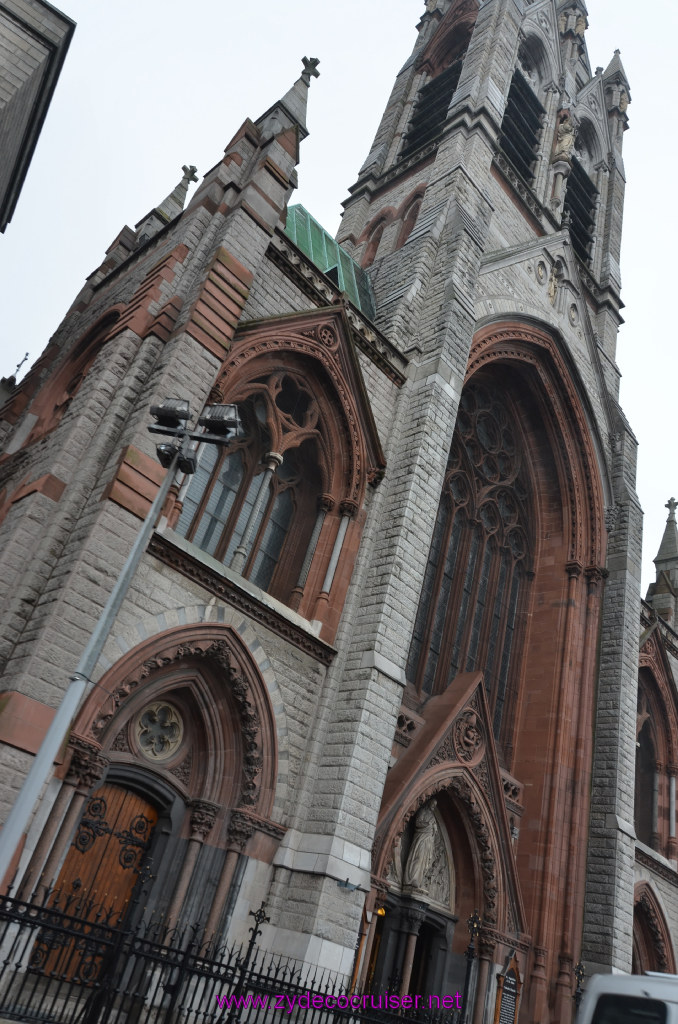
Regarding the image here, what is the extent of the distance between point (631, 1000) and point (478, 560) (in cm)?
1074

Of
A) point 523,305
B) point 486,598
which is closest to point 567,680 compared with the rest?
point 486,598

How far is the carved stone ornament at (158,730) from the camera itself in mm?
10445

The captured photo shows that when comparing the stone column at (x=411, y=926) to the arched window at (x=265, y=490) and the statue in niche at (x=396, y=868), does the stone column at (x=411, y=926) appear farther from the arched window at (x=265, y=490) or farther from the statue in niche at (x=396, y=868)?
the arched window at (x=265, y=490)

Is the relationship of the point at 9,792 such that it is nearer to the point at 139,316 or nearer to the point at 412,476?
the point at 139,316

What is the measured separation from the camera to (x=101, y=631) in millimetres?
6562

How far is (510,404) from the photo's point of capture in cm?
2055

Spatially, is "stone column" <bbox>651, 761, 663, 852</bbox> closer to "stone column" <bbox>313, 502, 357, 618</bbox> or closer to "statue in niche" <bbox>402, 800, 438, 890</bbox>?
"statue in niche" <bbox>402, 800, 438, 890</bbox>

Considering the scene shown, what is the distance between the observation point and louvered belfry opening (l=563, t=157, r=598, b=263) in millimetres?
26172

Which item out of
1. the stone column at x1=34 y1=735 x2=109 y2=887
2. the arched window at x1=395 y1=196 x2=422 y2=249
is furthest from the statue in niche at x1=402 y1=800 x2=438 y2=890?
the arched window at x1=395 y1=196 x2=422 y2=249

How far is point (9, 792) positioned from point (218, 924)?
3440 mm

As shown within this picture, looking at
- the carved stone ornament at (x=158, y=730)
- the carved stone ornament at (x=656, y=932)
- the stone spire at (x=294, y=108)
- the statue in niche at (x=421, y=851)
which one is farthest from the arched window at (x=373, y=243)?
the carved stone ornament at (x=656, y=932)

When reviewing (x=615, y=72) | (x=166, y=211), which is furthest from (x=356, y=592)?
(x=615, y=72)

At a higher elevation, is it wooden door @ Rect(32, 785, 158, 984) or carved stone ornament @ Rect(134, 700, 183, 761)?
carved stone ornament @ Rect(134, 700, 183, 761)

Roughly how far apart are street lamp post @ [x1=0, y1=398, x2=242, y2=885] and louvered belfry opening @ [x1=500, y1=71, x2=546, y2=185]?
1870 centimetres
